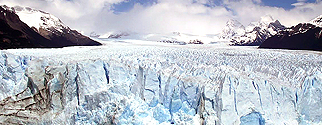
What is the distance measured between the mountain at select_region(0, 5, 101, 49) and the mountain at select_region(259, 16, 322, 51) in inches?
805

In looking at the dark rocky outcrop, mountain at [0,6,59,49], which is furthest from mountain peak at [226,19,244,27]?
mountain at [0,6,59,49]

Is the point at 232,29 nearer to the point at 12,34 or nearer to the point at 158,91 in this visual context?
the point at 12,34

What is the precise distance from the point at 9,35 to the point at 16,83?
28.4 feet

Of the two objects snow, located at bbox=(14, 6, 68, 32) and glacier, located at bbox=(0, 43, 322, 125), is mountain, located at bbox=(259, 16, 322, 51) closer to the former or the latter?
glacier, located at bbox=(0, 43, 322, 125)

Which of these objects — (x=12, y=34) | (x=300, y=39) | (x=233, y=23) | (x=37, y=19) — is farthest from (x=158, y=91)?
(x=233, y=23)

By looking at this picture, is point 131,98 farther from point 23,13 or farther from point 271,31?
point 271,31

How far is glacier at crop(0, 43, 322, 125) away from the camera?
7797 mm

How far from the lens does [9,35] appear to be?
54.5 feet

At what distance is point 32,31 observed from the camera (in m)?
20.4

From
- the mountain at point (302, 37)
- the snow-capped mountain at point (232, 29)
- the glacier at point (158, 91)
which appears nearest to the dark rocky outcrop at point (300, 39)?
the mountain at point (302, 37)

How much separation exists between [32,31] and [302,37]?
2252cm

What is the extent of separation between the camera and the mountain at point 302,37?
15730 millimetres

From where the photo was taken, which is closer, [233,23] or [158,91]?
[158,91]

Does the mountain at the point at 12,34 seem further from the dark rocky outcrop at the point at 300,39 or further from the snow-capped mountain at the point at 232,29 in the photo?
the snow-capped mountain at the point at 232,29
